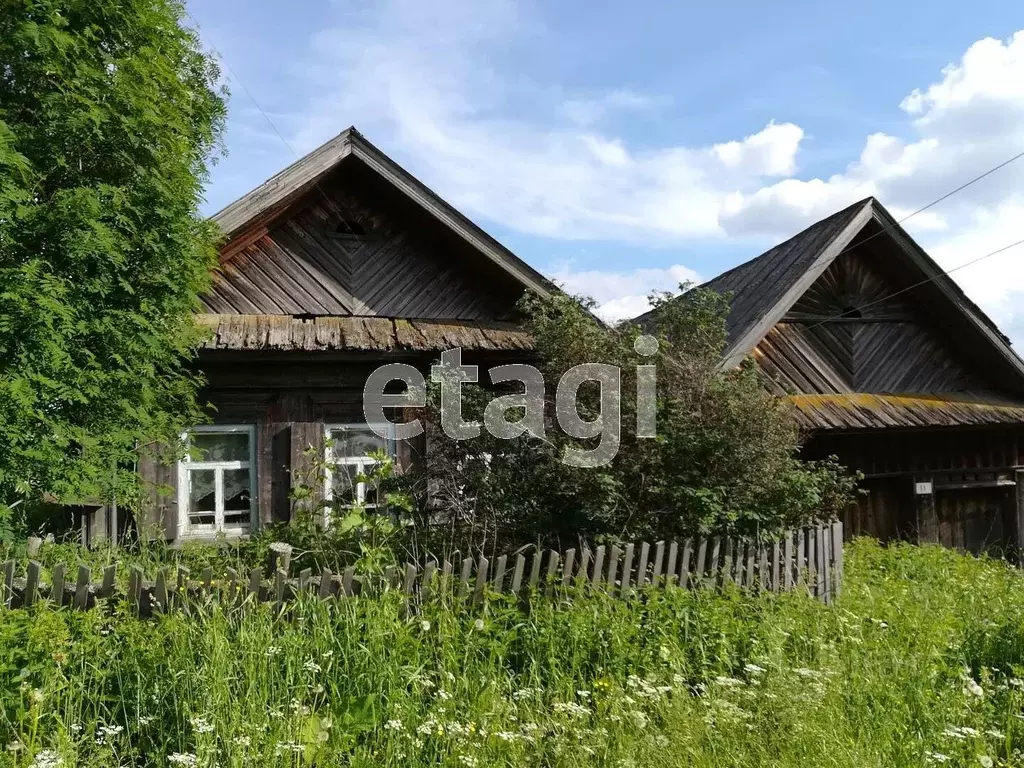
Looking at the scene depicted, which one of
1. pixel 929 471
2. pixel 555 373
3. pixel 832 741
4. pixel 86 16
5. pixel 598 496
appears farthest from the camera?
pixel 929 471

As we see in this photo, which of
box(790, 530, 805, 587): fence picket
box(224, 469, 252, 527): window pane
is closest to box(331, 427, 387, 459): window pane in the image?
box(224, 469, 252, 527): window pane

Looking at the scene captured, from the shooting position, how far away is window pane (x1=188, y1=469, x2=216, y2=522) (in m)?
9.07

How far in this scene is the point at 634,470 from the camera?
19.2ft

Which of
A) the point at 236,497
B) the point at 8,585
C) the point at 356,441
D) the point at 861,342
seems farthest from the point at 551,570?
the point at 861,342

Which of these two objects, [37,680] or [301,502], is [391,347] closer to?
[301,502]

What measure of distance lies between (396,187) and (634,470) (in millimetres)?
5574

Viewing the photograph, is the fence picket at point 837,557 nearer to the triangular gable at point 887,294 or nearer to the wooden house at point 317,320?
the triangular gable at point 887,294

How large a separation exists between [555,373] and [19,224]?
15.9 feet

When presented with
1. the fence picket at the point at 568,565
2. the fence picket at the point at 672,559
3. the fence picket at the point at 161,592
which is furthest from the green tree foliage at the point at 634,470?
the fence picket at the point at 161,592

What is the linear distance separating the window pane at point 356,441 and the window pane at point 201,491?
163cm

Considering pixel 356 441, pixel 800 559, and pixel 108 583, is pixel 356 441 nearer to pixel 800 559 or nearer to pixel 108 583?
pixel 108 583

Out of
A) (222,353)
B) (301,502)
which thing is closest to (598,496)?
(301,502)

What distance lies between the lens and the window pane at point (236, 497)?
30.1 feet

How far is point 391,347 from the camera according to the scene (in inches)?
350
